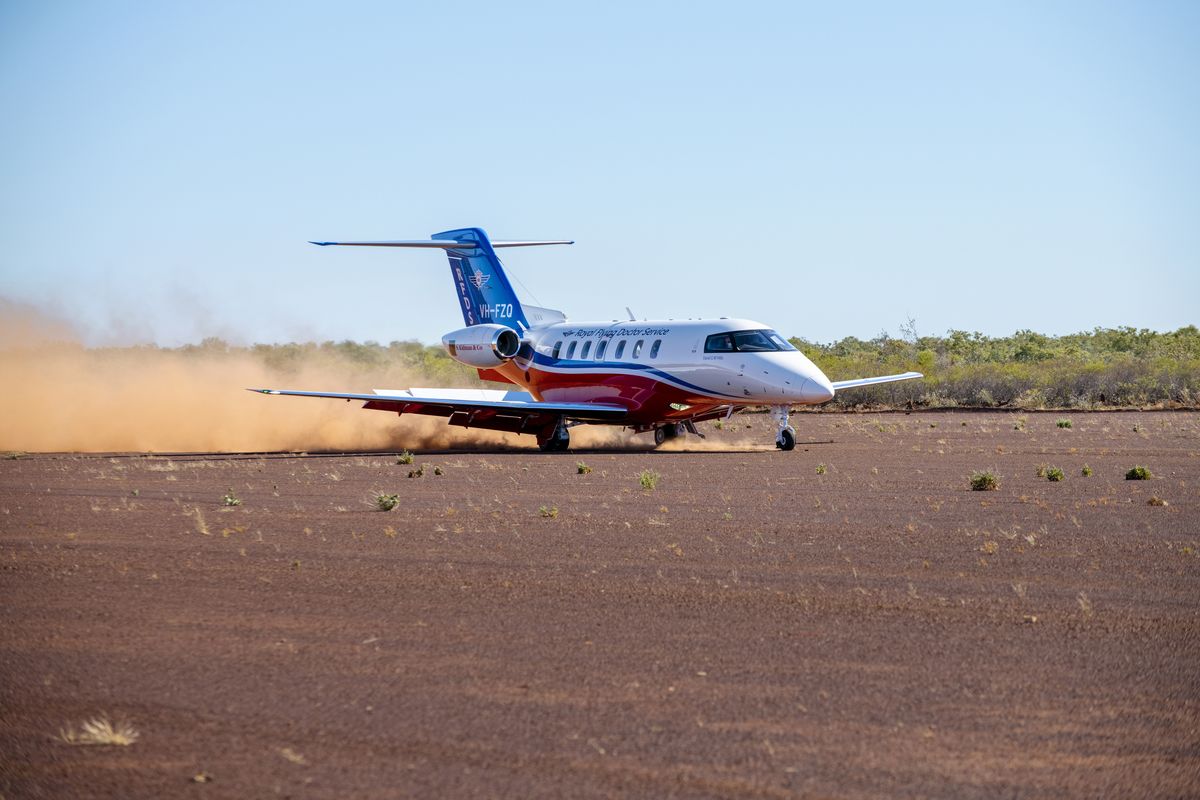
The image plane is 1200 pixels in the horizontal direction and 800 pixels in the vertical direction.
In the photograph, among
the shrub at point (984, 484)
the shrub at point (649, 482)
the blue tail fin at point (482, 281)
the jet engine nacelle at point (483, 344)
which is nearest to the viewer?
the shrub at point (984, 484)

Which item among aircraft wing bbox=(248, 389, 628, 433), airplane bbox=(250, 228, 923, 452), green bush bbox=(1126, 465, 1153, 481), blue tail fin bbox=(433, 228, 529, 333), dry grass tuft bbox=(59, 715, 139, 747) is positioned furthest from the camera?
blue tail fin bbox=(433, 228, 529, 333)

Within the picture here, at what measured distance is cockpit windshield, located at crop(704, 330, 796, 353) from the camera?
97.9 ft

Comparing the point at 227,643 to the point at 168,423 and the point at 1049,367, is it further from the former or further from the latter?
the point at 1049,367

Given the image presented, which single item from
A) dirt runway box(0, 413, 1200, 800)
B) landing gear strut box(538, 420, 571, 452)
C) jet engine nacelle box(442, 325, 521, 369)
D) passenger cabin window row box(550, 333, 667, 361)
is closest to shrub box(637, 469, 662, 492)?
dirt runway box(0, 413, 1200, 800)

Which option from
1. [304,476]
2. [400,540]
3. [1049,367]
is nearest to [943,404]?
[1049,367]

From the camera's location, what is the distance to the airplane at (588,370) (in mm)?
29766

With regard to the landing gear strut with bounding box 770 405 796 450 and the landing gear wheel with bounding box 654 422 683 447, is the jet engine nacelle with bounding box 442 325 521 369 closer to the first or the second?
the landing gear wheel with bounding box 654 422 683 447

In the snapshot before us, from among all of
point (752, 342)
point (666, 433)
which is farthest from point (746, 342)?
point (666, 433)

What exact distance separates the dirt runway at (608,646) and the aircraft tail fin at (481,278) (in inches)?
688

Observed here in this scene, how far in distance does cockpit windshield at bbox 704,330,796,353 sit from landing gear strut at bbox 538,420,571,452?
487 centimetres

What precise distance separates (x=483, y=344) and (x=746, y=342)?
8.32m

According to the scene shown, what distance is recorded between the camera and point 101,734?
696 centimetres

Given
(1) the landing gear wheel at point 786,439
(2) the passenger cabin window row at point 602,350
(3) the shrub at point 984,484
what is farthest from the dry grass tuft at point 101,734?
(1) the landing gear wheel at point 786,439

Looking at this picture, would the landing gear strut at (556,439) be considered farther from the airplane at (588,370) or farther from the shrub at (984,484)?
the shrub at (984,484)
